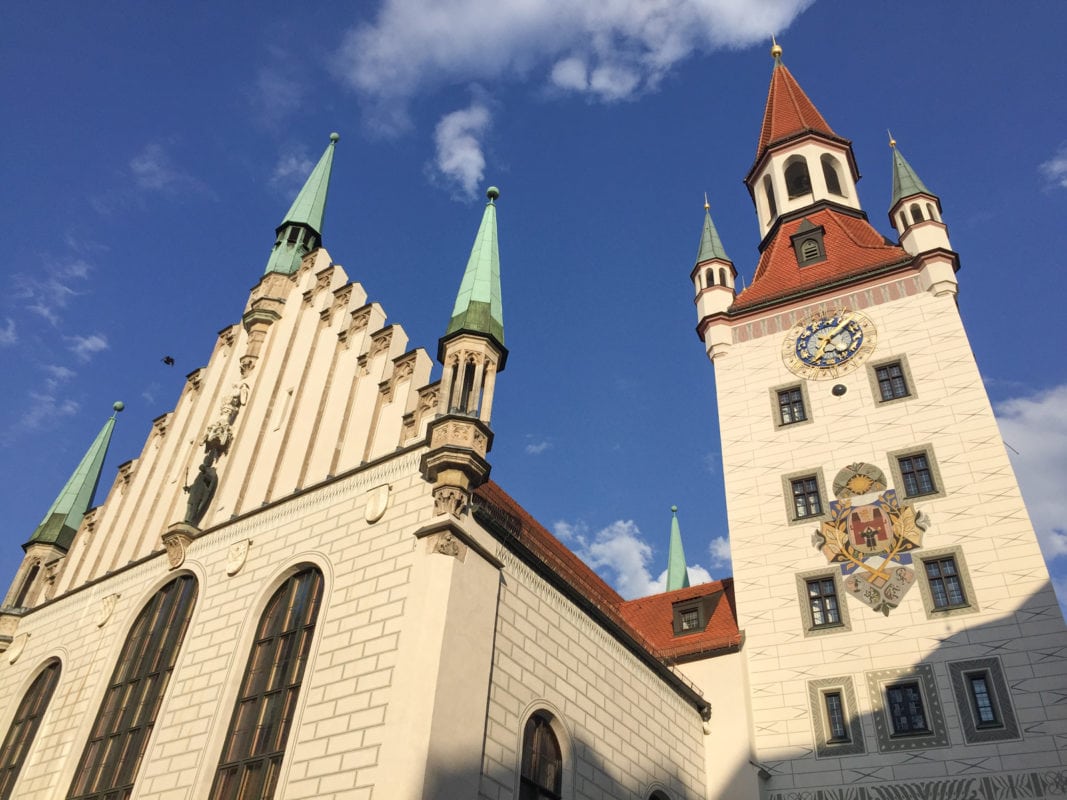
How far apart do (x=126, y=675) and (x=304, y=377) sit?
5978mm

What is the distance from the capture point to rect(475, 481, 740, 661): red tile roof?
1758 cm

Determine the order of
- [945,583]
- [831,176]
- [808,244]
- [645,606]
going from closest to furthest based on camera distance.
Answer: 1. [945,583]
2. [645,606]
3. [808,244]
4. [831,176]

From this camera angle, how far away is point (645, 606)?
77.5 ft

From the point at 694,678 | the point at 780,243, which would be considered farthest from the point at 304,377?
the point at 780,243

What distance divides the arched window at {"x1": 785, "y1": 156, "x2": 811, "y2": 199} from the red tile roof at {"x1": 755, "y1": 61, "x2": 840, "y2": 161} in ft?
3.04

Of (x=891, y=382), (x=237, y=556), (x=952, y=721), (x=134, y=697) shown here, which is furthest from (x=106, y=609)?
(x=891, y=382)

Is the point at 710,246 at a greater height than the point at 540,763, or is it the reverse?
the point at 710,246

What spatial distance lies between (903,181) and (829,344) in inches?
220

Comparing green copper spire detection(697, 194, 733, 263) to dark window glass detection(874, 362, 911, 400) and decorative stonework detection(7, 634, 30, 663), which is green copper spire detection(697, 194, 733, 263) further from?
decorative stonework detection(7, 634, 30, 663)

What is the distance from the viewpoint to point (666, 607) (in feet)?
74.9

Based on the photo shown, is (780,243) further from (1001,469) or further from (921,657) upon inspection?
(921,657)

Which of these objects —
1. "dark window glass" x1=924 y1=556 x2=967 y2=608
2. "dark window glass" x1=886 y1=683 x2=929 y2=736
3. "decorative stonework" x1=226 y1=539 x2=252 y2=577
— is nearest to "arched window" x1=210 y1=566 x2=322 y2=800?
"decorative stonework" x1=226 y1=539 x2=252 y2=577

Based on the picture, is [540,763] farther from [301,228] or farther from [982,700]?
[301,228]

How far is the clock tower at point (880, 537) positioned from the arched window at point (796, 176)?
185 inches
